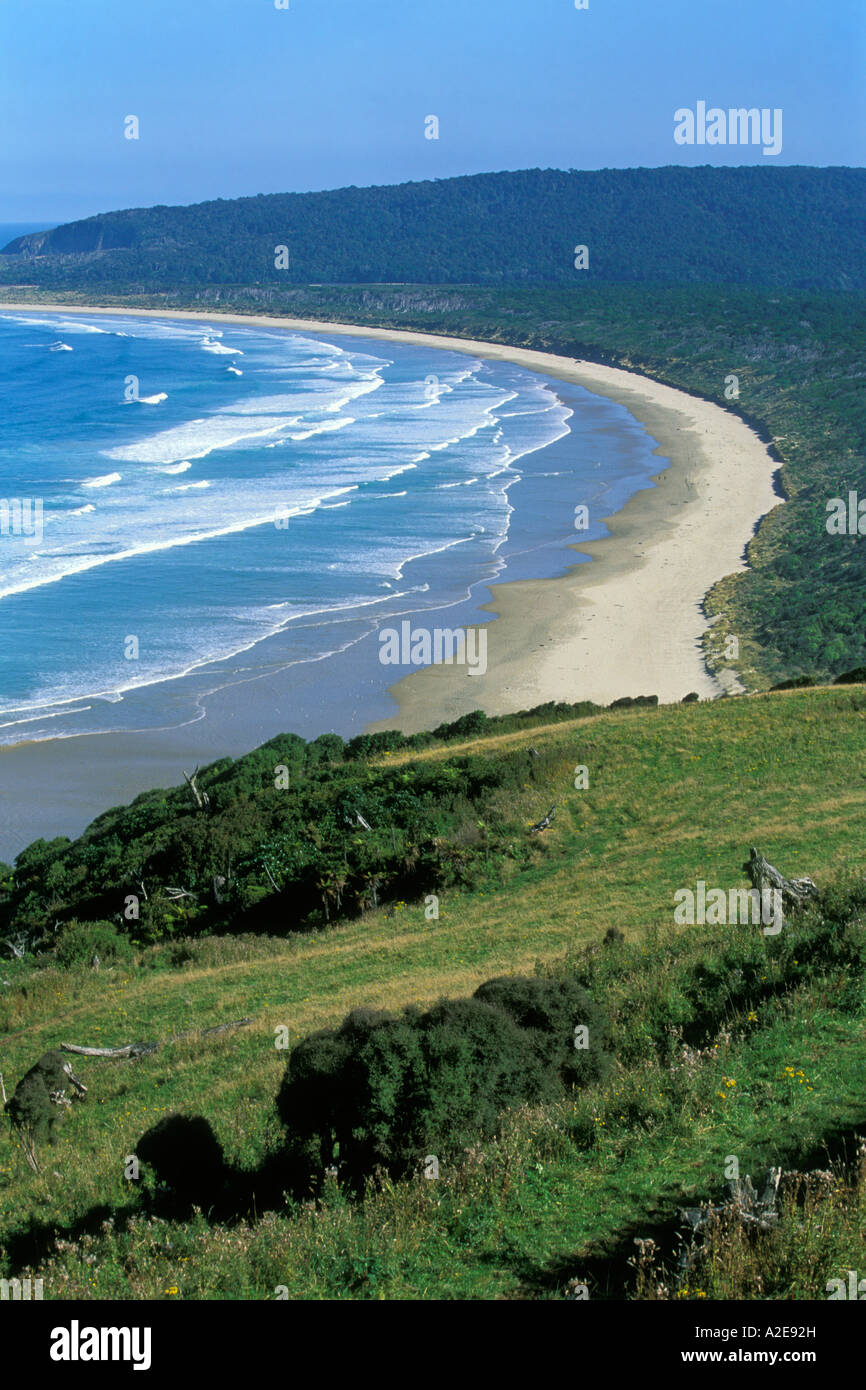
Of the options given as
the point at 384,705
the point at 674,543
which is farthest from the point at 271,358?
the point at 384,705

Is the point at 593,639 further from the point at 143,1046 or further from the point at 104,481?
the point at 104,481

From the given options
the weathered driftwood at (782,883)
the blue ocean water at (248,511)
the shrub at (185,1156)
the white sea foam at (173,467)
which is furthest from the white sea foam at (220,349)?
the shrub at (185,1156)

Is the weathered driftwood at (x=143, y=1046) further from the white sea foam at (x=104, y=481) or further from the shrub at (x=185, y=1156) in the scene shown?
the white sea foam at (x=104, y=481)

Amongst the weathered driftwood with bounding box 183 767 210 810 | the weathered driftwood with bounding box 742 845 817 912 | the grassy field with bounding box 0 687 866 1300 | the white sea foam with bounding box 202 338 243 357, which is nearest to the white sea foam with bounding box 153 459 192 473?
the weathered driftwood with bounding box 183 767 210 810

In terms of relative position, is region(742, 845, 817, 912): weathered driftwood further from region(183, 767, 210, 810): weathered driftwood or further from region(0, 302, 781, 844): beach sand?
region(0, 302, 781, 844): beach sand

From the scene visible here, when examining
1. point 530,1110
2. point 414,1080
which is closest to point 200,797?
point 414,1080

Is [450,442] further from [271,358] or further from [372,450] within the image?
[271,358]
